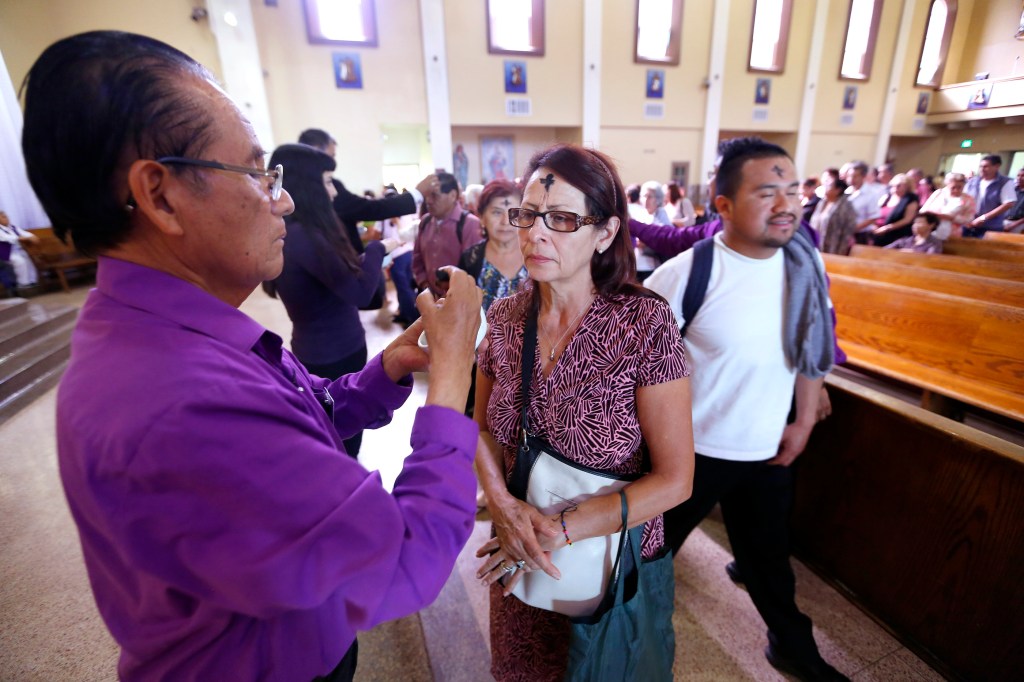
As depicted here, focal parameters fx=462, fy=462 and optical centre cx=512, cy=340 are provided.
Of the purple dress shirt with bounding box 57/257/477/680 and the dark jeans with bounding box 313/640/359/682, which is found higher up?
the purple dress shirt with bounding box 57/257/477/680

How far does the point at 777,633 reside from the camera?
5.46 ft

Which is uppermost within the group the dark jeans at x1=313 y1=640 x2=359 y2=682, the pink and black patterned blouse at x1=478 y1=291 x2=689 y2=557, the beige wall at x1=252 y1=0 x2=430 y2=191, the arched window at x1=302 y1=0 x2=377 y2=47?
the arched window at x1=302 y1=0 x2=377 y2=47

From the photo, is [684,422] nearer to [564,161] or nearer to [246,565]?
[564,161]


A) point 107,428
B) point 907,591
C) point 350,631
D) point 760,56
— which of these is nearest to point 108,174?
point 107,428

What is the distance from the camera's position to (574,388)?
3.76ft

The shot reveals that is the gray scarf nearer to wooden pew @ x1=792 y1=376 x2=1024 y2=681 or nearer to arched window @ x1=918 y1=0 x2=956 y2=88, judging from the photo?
wooden pew @ x1=792 y1=376 x2=1024 y2=681

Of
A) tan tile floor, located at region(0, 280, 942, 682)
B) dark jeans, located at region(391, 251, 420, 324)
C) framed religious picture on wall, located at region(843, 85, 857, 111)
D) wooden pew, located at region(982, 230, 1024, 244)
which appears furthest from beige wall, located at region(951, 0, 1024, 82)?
framed religious picture on wall, located at region(843, 85, 857, 111)

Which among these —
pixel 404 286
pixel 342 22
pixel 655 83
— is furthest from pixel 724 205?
pixel 655 83

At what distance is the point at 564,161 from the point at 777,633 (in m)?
1.79

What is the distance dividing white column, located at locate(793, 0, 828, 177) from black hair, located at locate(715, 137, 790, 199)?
46.9 feet

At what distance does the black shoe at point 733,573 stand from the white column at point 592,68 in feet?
34.6

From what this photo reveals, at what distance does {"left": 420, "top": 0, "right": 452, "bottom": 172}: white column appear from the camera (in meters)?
10.2

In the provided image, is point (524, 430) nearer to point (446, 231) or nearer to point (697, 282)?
point (697, 282)

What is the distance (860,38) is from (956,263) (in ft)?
46.9
